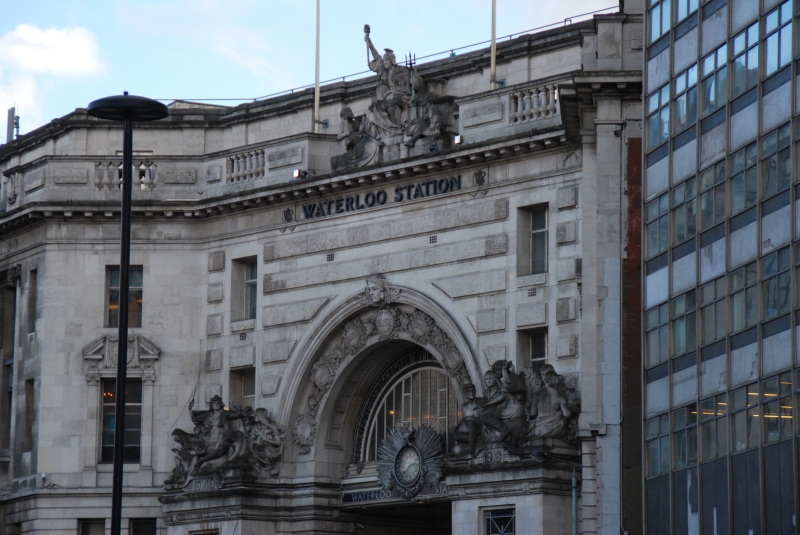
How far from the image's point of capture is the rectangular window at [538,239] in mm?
52500

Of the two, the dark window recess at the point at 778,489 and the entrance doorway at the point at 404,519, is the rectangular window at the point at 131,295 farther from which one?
the dark window recess at the point at 778,489

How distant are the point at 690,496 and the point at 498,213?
13381mm

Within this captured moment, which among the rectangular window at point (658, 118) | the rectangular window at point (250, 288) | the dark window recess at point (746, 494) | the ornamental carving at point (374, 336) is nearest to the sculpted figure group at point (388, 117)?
the ornamental carving at point (374, 336)

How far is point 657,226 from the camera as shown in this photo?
147 ft

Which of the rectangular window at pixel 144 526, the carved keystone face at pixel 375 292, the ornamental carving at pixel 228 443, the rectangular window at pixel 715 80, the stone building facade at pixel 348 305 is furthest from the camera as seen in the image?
the rectangular window at pixel 144 526

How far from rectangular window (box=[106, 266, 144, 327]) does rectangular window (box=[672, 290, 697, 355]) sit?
73.6 feet

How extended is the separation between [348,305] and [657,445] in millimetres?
14962

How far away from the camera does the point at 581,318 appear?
164 feet

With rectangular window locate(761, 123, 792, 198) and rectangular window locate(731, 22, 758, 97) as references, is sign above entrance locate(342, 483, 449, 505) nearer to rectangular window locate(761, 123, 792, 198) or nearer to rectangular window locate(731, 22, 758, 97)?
rectangular window locate(731, 22, 758, 97)

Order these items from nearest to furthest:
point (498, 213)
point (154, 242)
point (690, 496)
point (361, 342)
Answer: point (690, 496)
point (498, 213)
point (361, 342)
point (154, 242)

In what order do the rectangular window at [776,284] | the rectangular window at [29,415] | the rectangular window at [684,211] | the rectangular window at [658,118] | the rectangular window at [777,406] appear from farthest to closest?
the rectangular window at [29,415], the rectangular window at [658,118], the rectangular window at [684,211], the rectangular window at [776,284], the rectangular window at [777,406]

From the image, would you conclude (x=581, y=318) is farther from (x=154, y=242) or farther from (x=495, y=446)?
(x=154, y=242)

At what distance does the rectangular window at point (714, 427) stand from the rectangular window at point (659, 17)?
9116 millimetres

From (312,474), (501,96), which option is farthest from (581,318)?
(312,474)
